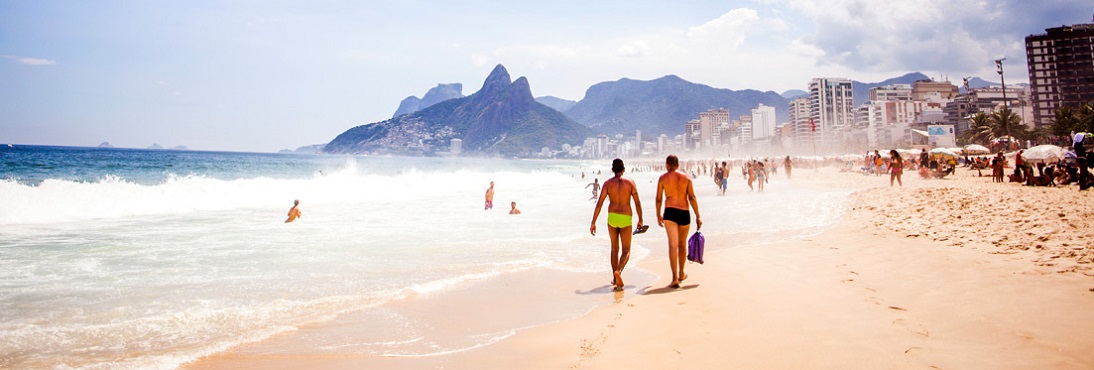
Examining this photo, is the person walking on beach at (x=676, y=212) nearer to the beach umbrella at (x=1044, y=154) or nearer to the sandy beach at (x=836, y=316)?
the sandy beach at (x=836, y=316)

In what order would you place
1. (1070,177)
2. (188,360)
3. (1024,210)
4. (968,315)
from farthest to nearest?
(1070,177) < (1024,210) < (968,315) < (188,360)

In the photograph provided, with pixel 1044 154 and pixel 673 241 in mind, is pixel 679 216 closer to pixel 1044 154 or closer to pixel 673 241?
pixel 673 241

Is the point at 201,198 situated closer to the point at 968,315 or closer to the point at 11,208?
the point at 11,208

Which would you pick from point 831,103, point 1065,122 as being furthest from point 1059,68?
point 1065,122

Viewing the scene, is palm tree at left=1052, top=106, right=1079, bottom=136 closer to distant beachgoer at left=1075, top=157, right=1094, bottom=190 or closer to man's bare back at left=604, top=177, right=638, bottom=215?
distant beachgoer at left=1075, top=157, right=1094, bottom=190

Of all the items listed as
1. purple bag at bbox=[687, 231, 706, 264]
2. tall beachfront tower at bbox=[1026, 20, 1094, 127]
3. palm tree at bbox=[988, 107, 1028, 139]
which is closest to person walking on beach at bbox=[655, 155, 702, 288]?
purple bag at bbox=[687, 231, 706, 264]

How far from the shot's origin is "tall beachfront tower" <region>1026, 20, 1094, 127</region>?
309 ft

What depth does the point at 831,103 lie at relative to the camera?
156 m

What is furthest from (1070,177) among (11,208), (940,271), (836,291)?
(11,208)

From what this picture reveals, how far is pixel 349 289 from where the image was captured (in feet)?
18.9

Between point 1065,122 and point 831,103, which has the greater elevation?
point 831,103

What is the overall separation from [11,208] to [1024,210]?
76.7 ft

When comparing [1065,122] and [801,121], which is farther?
[801,121]

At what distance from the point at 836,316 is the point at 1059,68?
136 meters
